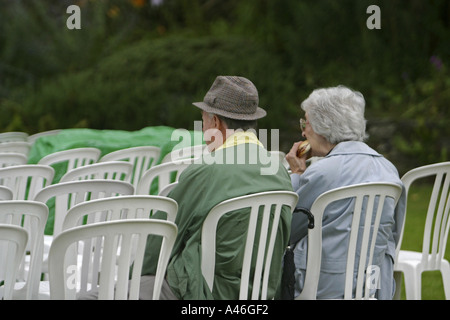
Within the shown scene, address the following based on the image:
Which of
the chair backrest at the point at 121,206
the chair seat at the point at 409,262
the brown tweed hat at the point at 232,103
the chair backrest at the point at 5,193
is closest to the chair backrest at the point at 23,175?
the chair backrest at the point at 5,193

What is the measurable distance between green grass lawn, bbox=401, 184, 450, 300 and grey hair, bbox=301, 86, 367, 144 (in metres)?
2.28

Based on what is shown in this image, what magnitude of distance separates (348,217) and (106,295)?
Answer: 1226 mm

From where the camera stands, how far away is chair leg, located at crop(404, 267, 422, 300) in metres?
4.81

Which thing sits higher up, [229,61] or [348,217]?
[229,61]

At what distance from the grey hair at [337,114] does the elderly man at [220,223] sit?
399 millimetres

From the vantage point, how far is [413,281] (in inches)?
189

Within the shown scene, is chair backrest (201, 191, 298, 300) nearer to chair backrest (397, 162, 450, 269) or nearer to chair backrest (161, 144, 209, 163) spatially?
chair backrest (397, 162, 450, 269)

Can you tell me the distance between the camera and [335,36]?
1217cm

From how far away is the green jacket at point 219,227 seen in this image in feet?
11.3

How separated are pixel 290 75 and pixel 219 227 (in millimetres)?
8661

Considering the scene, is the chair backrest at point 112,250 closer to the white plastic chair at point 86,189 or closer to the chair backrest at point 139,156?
the white plastic chair at point 86,189

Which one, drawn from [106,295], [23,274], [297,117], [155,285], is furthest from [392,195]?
[297,117]
